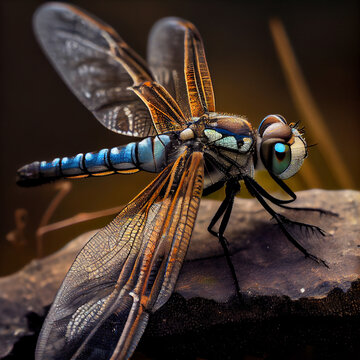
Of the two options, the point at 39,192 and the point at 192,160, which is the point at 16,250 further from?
the point at 192,160

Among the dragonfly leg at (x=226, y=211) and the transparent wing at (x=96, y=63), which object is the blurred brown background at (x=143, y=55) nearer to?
the transparent wing at (x=96, y=63)

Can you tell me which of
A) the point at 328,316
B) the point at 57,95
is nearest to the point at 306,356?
the point at 328,316

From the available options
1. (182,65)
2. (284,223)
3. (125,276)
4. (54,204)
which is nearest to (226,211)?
(284,223)

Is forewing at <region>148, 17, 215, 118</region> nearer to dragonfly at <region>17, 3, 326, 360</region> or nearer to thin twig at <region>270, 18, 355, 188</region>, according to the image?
dragonfly at <region>17, 3, 326, 360</region>

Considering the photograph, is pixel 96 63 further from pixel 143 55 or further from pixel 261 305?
pixel 261 305

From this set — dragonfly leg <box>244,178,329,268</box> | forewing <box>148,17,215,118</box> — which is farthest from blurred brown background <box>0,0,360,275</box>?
dragonfly leg <box>244,178,329,268</box>

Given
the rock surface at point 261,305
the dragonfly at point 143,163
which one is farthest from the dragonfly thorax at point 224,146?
the rock surface at point 261,305
